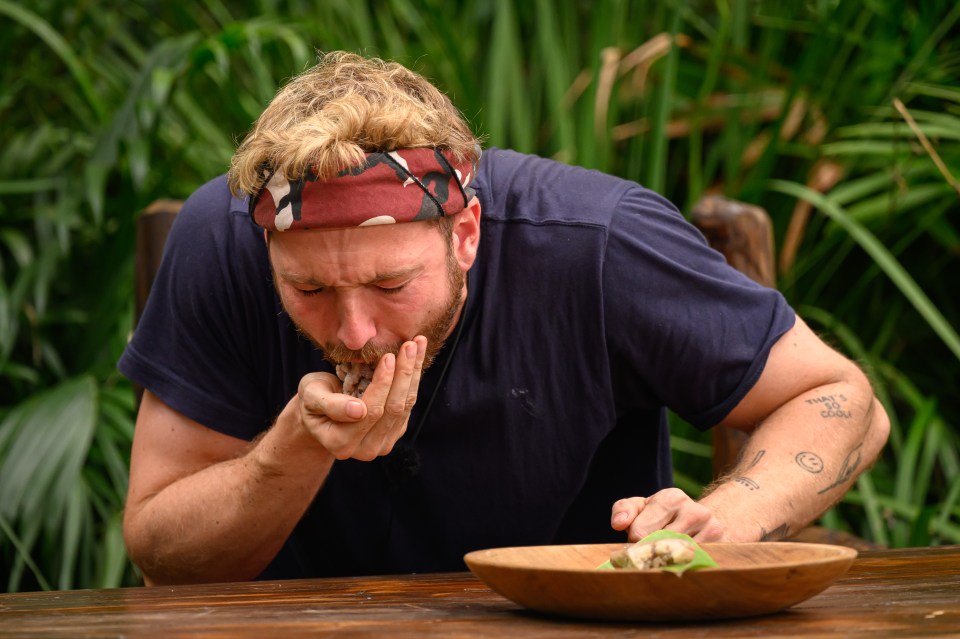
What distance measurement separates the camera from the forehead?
1642 millimetres

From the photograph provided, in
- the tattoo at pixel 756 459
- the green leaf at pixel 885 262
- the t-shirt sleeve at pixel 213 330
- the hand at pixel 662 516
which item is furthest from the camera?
the green leaf at pixel 885 262

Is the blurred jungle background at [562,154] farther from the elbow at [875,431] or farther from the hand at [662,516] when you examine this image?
the hand at [662,516]

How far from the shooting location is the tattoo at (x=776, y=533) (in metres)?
1.64

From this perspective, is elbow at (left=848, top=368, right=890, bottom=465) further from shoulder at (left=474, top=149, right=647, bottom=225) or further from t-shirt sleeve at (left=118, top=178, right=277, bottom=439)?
t-shirt sleeve at (left=118, top=178, right=277, bottom=439)

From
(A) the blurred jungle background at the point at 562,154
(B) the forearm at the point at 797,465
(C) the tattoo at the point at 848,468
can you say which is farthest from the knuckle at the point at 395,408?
(A) the blurred jungle background at the point at 562,154

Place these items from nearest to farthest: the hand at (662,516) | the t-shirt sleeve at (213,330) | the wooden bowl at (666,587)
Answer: the wooden bowl at (666,587), the hand at (662,516), the t-shirt sleeve at (213,330)

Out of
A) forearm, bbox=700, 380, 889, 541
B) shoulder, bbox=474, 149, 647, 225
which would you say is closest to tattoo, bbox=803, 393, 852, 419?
forearm, bbox=700, 380, 889, 541

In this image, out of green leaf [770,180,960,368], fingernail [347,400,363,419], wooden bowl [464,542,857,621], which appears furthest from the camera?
green leaf [770,180,960,368]

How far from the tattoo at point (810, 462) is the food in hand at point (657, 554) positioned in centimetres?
72

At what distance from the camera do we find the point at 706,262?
1.95m

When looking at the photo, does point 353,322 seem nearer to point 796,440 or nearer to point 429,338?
point 429,338

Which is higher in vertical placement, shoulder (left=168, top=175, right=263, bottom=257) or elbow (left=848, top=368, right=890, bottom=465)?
shoulder (left=168, top=175, right=263, bottom=257)

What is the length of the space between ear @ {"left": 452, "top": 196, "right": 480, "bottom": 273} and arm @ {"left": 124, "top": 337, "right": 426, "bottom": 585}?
0.26 meters

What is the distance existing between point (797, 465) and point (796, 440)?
0.05m
